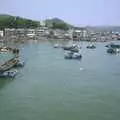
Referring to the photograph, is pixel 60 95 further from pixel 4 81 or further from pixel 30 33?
pixel 30 33

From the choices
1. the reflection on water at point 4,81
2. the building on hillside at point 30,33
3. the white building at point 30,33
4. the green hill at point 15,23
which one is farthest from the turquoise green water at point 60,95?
the green hill at point 15,23

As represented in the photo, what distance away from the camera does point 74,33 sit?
54.8 m

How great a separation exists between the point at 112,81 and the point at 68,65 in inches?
228

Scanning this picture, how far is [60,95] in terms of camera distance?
40.2 feet

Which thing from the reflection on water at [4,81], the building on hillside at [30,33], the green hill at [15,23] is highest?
the green hill at [15,23]

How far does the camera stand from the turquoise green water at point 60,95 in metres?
10.0

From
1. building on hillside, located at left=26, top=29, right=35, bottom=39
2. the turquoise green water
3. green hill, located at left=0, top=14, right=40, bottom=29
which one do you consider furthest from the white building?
the turquoise green water

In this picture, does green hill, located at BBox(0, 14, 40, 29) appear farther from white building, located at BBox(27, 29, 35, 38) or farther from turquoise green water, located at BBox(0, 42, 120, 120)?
turquoise green water, located at BBox(0, 42, 120, 120)

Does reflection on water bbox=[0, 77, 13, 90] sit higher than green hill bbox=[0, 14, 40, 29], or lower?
lower

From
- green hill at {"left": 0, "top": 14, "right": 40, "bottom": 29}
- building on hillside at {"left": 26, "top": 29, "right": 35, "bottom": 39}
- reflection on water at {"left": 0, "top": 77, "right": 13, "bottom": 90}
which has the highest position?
green hill at {"left": 0, "top": 14, "right": 40, "bottom": 29}

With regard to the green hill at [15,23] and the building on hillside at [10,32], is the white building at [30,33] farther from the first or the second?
the green hill at [15,23]

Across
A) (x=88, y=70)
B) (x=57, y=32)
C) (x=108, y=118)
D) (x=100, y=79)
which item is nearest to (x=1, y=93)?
(x=108, y=118)

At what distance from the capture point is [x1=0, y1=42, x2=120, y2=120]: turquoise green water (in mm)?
10031

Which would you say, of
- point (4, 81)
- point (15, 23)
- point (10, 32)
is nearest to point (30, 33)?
point (10, 32)
